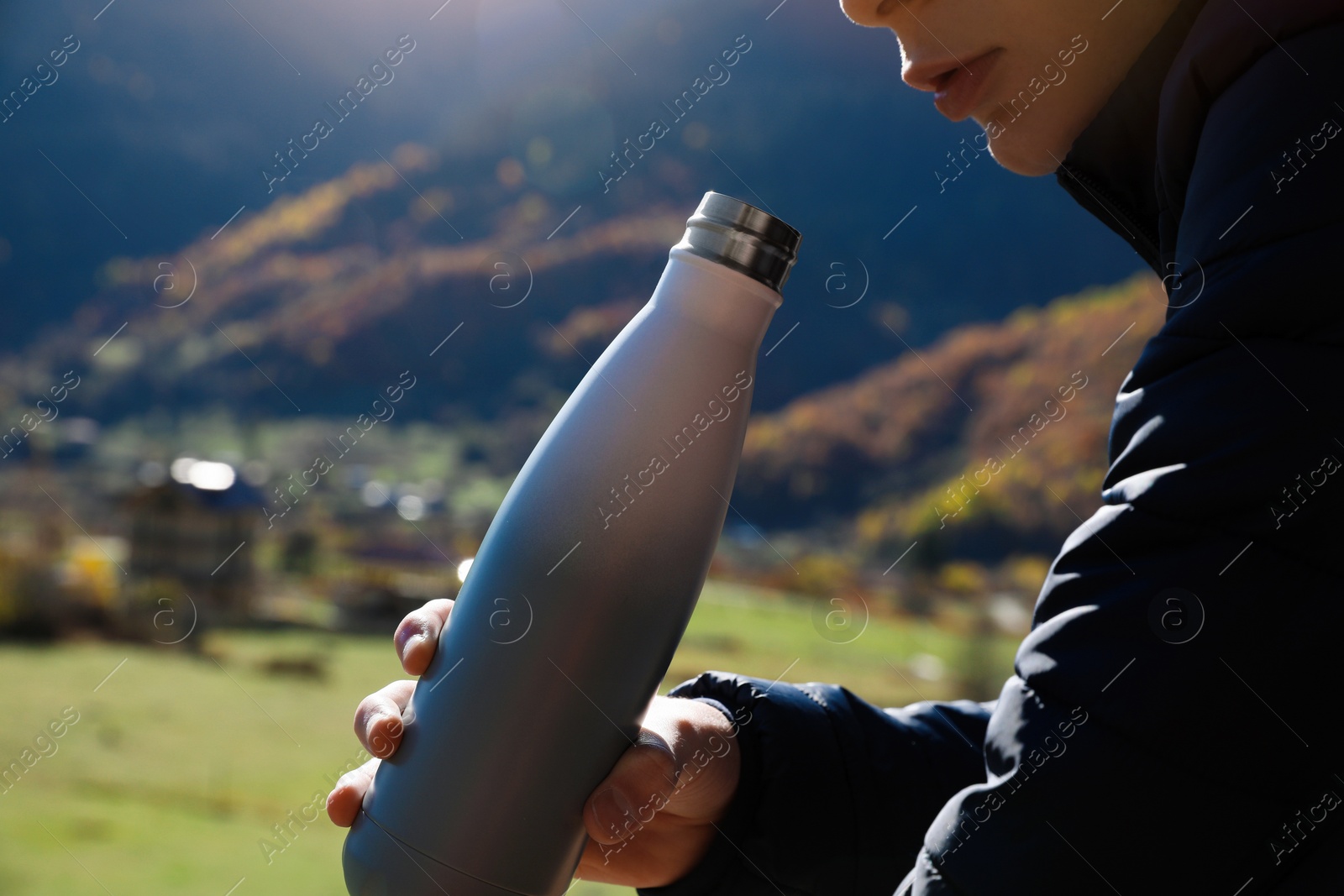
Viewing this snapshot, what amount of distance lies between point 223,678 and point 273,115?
223 inches

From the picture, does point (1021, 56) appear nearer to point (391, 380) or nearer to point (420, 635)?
point (420, 635)

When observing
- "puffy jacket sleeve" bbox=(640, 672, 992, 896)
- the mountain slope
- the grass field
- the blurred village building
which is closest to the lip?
"puffy jacket sleeve" bbox=(640, 672, 992, 896)

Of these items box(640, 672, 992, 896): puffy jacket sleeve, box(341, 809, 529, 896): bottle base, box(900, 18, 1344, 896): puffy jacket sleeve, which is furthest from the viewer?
box(640, 672, 992, 896): puffy jacket sleeve

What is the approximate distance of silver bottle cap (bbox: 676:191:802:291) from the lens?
42cm

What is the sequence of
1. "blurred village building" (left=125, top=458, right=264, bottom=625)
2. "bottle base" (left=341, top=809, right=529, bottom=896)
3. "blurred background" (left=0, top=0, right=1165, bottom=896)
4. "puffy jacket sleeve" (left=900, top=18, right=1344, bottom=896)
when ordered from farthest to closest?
"blurred village building" (left=125, top=458, right=264, bottom=625)
"blurred background" (left=0, top=0, right=1165, bottom=896)
"bottle base" (left=341, top=809, right=529, bottom=896)
"puffy jacket sleeve" (left=900, top=18, right=1344, bottom=896)

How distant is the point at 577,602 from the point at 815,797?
0.66ft

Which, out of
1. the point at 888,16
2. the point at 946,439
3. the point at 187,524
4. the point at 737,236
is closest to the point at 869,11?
the point at 888,16

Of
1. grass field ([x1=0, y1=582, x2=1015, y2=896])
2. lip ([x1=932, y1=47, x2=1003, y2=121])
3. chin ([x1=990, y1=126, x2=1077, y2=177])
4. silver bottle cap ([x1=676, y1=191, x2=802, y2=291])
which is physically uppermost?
lip ([x1=932, y1=47, x2=1003, y2=121])

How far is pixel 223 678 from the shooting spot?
3871mm

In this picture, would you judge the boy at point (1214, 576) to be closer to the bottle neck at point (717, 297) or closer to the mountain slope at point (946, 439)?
the bottle neck at point (717, 297)

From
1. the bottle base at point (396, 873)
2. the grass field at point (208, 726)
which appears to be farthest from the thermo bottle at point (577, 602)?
the grass field at point (208, 726)

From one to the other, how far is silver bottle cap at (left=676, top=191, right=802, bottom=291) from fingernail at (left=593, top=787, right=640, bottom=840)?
0.22 metres

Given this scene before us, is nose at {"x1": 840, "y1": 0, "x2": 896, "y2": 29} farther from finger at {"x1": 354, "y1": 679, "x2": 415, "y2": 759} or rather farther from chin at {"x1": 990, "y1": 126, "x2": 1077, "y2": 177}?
finger at {"x1": 354, "y1": 679, "x2": 415, "y2": 759}

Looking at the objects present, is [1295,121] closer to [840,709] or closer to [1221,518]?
[1221,518]
